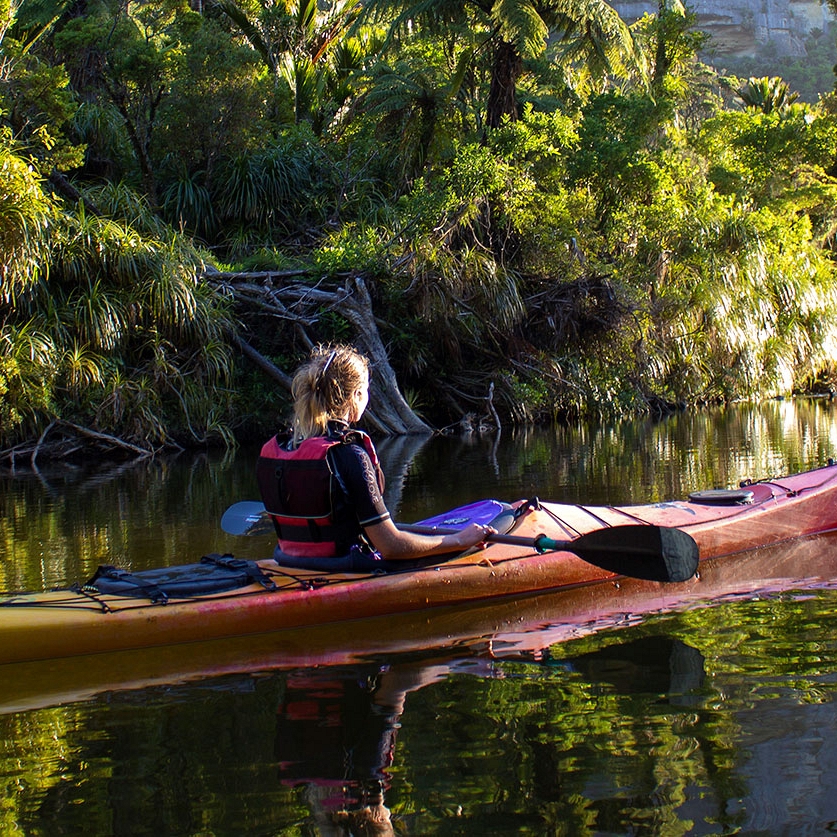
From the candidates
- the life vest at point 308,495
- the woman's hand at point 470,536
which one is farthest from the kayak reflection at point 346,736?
the woman's hand at point 470,536

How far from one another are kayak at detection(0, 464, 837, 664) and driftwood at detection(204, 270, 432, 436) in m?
9.89

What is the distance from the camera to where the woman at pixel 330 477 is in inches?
185

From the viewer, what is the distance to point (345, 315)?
16359 millimetres

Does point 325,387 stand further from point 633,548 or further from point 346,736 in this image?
point 633,548

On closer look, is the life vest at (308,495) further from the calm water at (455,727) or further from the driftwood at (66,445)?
the driftwood at (66,445)

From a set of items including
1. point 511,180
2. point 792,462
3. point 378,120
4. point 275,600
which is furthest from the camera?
point 378,120

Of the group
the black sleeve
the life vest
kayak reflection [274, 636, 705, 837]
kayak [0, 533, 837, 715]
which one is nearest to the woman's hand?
kayak [0, 533, 837, 715]

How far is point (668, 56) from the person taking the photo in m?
23.0

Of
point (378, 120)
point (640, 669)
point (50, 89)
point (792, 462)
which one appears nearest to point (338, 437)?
point (640, 669)

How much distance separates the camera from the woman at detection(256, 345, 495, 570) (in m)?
4.69

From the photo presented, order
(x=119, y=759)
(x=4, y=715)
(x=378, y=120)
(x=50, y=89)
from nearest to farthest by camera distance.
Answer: (x=119, y=759)
(x=4, y=715)
(x=50, y=89)
(x=378, y=120)

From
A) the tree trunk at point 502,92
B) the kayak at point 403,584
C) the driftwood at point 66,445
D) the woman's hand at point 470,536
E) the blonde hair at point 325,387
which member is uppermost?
the tree trunk at point 502,92

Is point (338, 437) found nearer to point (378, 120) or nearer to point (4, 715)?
point (4, 715)

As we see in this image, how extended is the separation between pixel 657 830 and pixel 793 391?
21.7m
